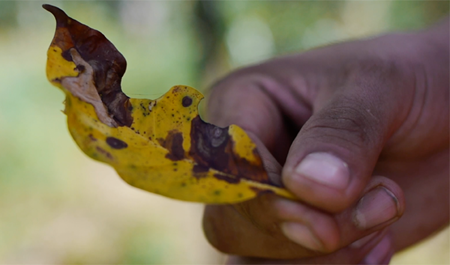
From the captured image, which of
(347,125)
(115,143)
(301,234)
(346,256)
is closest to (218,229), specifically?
(346,256)

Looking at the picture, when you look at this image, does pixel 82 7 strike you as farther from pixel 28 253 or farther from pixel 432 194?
pixel 432 194

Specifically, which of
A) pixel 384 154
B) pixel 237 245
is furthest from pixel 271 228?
pixel 384 154

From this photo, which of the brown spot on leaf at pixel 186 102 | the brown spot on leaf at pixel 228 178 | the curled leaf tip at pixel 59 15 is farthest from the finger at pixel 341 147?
the curled leaf tip at pixel 59 15

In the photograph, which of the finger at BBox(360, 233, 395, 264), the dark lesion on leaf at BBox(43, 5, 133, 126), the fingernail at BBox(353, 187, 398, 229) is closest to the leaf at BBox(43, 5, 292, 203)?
the dark lesion on leaf at BBox(43, 5, 133, 126)

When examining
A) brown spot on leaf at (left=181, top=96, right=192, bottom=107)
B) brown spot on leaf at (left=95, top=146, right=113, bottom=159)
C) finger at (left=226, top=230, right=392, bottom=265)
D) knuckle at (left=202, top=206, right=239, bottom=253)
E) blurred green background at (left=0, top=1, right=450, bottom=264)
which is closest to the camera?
brown spot on leaf at (left=95, top=146, right=113, bottom=159)

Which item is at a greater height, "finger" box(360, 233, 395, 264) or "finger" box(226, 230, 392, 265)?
"finger" box(226, 230, 392, 265)

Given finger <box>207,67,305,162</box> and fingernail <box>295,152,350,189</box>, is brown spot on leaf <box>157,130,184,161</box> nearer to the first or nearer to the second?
fingernail <box>295,152,350,189</box>

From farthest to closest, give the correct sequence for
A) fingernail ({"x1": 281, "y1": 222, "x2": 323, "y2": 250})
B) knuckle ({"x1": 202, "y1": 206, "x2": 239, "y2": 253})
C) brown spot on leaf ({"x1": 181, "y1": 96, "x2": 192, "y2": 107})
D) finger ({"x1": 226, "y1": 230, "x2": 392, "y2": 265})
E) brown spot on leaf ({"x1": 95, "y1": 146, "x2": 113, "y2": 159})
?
knuckle ({"x1": 202, "y1": 206, "x2": 239, "y2": 253})
finger ({"x1": 226, "y1": 230, "x2": 392, "y2": 265})
fingernail ({"x1": 281, "y1": 222, "x2": 323, "y2": 250})
brown spot on leaf ({"x1": 181, "y1": 96, "x2": 192, "y2": 107})
brown spot on leaf ({"x1": 95, "y1": 146, "x2": 113, "y2": 159})

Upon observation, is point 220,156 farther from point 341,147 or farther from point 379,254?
point 379,254
